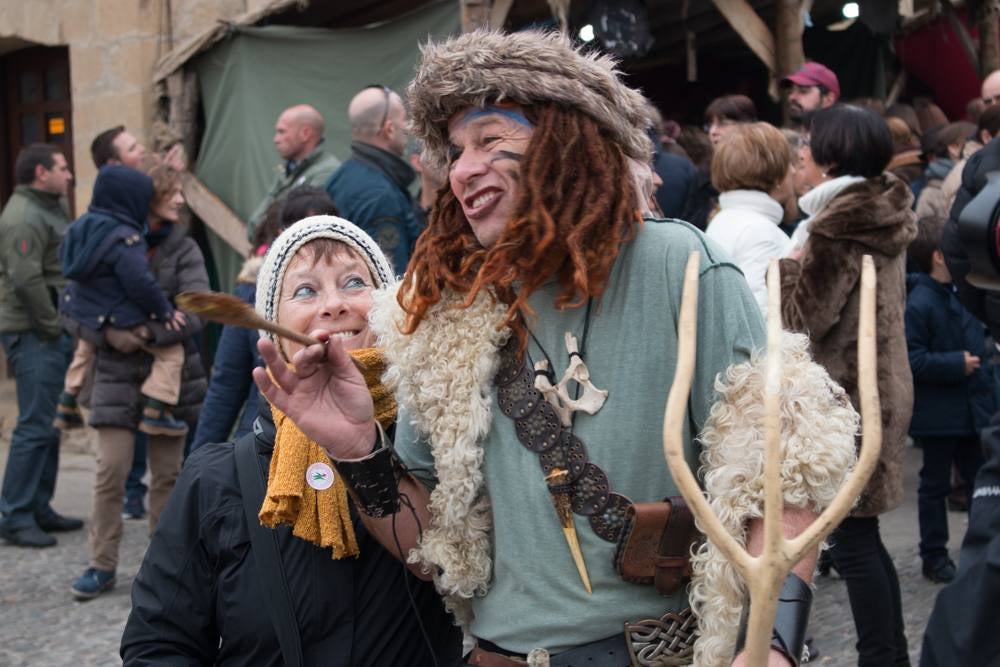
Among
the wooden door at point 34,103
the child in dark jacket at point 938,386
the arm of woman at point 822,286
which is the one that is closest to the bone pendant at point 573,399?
the arm of woman at point 822,286

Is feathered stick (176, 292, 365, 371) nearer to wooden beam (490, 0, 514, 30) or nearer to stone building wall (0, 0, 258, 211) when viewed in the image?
wooden beam (490, 0, 514, 30)

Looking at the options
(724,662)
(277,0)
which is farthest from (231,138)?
(724,662)

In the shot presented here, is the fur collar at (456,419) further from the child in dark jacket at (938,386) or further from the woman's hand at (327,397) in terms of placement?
the child in dark jacket at (938,386)

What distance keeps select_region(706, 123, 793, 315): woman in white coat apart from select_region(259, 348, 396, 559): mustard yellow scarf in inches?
91.8

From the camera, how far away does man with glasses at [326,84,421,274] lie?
5.70m

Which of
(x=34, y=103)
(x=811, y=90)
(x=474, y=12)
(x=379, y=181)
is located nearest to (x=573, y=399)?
(x=379, y=181)

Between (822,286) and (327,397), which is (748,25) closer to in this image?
(822,286)

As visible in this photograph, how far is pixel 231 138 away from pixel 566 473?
705 centimetres

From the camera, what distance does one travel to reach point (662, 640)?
2.12 m

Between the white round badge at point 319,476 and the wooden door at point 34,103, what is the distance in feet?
25.9

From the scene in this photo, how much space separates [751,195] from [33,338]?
13.8 ft

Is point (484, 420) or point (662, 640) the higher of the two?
point (484, 420)

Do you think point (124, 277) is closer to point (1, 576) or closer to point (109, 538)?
point (109, 538)

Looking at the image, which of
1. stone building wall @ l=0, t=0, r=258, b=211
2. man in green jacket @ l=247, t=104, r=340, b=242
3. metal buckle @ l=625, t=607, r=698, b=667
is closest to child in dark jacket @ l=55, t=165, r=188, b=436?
man in green jacket @ l=247, t=104, r=340, b=242
